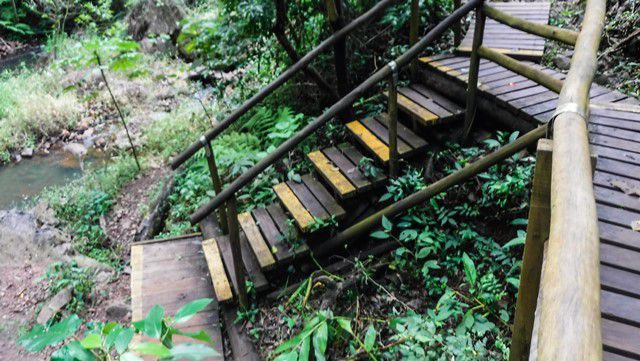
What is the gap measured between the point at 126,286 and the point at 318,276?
7.84ft

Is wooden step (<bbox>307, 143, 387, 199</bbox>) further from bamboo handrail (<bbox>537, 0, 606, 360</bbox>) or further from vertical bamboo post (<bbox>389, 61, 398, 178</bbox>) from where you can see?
bamboo handrail (<bbox>537, 0, 606, 360</bbox>)

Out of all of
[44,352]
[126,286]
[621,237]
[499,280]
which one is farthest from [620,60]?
[44,352]

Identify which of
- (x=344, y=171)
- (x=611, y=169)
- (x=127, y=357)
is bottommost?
(x=127, y=357)

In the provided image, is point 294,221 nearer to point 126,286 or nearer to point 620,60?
point 126,286

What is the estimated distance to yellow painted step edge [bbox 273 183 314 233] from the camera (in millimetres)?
3568

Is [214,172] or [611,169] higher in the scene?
[611,169]

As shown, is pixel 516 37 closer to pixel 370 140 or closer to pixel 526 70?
pixel 526 70

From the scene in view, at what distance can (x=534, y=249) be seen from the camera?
59.8 inches

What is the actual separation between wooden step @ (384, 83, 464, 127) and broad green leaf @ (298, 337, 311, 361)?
200 cm

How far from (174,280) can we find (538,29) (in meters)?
3.31

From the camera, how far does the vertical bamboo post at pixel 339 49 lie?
4287 millimetres

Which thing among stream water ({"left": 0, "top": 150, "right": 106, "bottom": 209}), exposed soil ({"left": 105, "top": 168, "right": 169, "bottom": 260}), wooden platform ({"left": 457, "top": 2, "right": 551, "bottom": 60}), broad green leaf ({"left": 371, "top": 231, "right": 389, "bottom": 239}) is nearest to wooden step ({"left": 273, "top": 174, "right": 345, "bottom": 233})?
broad green leaf ({"left": 371, "top": 231, "right": 389, "bottom": 239})

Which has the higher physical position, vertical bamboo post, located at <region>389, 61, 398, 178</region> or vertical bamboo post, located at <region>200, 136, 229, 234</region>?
vertical bamboo post, located at <region>389, 61, 398, 178</region>

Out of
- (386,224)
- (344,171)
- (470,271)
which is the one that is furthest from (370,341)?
(344,171)
